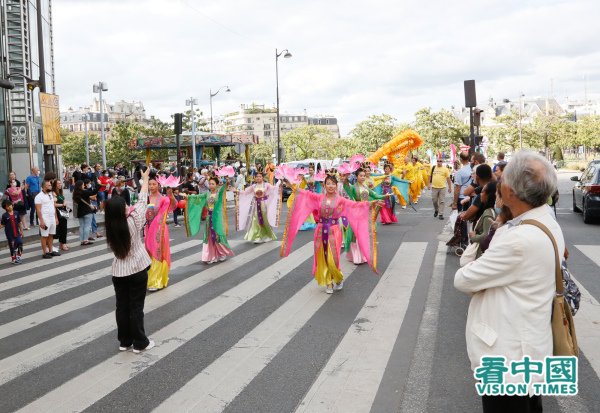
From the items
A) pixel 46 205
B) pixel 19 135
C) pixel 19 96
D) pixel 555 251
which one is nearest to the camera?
pixel 555 251

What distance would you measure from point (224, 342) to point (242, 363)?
2.20 feet

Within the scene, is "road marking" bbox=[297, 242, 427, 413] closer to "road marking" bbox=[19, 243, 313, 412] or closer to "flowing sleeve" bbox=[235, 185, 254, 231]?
"road marking" bbox=[19, 243, 313, 412]

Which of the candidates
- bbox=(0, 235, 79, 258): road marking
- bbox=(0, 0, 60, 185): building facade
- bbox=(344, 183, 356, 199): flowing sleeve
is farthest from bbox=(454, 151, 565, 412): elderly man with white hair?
bbox=(0, 0, 60, 185): building facade

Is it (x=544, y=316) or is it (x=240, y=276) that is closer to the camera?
(x=544, y=316)

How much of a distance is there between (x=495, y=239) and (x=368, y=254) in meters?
5.57

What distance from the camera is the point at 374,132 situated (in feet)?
218

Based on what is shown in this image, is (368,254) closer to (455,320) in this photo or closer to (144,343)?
(455,320)

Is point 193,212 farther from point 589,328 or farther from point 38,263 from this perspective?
point 589,328

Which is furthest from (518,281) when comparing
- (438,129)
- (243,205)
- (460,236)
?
(438,129)

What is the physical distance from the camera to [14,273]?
9961 millimetres

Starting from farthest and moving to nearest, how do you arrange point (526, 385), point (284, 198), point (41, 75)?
point (284, 198) → point (41, 75) → point (526, 385)

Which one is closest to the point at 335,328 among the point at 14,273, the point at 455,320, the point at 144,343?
the point at 455,320

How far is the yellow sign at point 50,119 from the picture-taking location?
55.0 feet

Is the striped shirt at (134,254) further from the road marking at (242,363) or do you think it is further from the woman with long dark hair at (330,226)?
the woman with long dark hair at (330,226)
